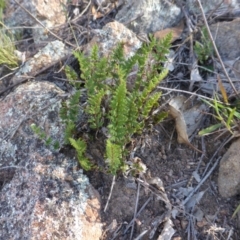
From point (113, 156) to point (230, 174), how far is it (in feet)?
2.18

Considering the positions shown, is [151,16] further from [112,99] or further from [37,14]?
[112,99]

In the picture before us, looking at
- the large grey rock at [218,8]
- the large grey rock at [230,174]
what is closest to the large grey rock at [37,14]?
the large grey rock at [218,8]

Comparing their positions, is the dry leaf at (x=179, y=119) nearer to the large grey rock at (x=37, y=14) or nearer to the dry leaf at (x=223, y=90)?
the dry leaf at (x=223, y=90)

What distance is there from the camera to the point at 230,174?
7.24 feet

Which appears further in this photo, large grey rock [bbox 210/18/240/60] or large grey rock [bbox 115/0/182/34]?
large grey rock [bbox 115/0/182/34]

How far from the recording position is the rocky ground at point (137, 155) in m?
2.07

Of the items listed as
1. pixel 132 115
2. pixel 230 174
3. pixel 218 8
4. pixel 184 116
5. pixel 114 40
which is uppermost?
pixel 114 40

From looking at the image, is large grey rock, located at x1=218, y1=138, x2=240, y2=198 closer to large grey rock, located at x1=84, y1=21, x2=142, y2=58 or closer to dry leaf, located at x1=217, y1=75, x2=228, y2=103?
dry leaf, located at x1=217, y1=75, x2=228, y2=103

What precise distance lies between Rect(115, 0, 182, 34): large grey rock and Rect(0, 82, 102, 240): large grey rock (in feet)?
2.53

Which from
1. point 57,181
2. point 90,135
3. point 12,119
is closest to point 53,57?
point 12,119

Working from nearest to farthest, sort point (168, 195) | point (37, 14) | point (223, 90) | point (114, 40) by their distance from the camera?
1. point (168, 195)
2. point (223, 90)
3. point (114, 40)
4. point (37, 14)

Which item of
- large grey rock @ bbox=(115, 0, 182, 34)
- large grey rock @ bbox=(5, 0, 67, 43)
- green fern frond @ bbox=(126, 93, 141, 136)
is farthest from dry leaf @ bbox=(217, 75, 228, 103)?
large grey rock @ bbox=(5, 0, 67, 43)

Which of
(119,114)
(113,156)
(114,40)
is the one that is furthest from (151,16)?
(113,156)

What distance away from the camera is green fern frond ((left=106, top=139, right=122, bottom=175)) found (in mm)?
1927
